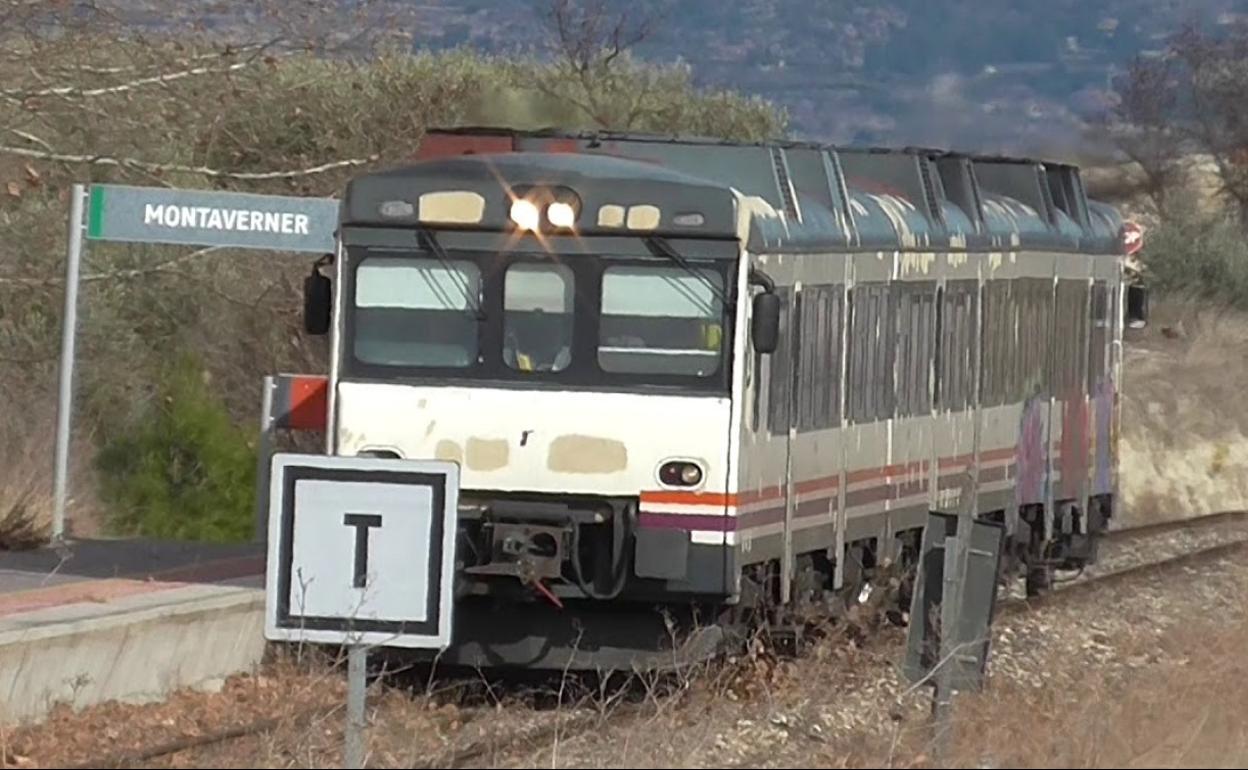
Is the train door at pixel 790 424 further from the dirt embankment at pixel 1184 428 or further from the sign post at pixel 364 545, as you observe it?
the dirt embankment at pixel 1184 428

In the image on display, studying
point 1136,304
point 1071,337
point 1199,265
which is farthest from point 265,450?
point 1199,265

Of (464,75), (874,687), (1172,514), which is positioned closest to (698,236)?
(874,687)

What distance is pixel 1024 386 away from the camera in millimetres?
20562

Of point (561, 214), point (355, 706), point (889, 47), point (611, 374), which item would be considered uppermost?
point (889, 47)

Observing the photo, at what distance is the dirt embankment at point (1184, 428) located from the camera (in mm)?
36094

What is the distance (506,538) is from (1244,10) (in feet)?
179

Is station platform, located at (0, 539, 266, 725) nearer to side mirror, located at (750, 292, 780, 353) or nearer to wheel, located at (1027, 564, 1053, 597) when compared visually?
side mirror, located at (750, 292, 780, 353)

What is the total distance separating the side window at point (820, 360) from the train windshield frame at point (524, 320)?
4.12 feet

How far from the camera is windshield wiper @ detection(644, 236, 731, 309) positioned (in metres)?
14.7

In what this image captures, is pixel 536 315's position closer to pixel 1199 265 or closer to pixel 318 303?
pixel 318 303

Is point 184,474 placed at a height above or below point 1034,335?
below

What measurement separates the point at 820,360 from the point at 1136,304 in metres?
8.33

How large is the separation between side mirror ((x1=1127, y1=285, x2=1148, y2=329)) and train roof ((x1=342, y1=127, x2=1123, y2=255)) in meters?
2.31

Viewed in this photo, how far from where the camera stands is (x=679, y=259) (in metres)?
14.7
